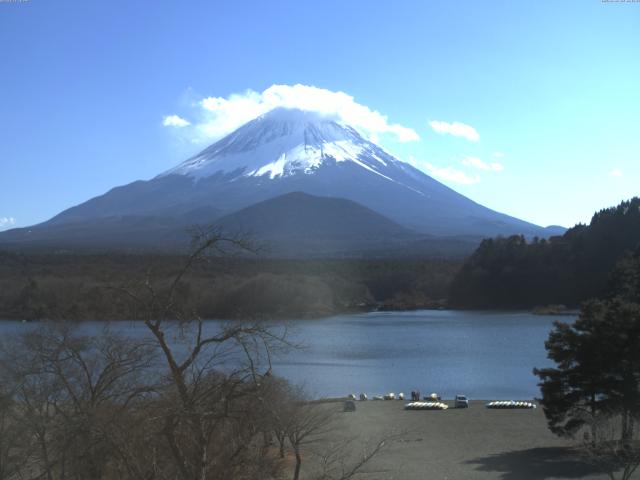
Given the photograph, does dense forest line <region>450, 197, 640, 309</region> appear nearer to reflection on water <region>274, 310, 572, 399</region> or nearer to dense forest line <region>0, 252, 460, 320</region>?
dense forest line <region>0, 252, 460, 320</region>

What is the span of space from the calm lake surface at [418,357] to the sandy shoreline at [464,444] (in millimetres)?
2067

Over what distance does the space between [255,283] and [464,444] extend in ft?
91.9

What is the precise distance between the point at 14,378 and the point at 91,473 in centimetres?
84

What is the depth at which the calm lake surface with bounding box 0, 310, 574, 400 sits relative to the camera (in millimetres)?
19797

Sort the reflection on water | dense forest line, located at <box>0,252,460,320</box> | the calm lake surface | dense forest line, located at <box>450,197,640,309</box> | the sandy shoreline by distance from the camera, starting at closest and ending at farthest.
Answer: the sandy shoreline → the calm lake surface → the reflection on water → dense forest line, located at <box>0,252,460,320</box> → dense forest line, located at <box>450,197,640,309</box>

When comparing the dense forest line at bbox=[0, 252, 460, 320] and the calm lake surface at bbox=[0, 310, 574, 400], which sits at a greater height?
the dense forest line at bbox=[0, 252, 460, 320]

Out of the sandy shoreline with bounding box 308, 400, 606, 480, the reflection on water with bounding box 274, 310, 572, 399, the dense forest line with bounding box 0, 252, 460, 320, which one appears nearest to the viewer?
the sandy shoreline with bounding box 308, 400, 606, 480

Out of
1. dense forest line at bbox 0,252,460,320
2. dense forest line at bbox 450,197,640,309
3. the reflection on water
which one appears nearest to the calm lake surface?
the reflection on water

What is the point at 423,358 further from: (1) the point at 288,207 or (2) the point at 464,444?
(1) the point at 288,207

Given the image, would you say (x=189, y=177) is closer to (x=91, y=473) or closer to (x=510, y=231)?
(x=510, y=231)

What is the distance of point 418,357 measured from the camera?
2595 cm

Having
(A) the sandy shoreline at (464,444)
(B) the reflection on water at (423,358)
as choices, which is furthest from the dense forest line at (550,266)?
(A) the sandy shoreline at (464,444)

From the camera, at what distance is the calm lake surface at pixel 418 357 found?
779 inches

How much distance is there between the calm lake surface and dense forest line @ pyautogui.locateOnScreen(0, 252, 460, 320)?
201 cm
